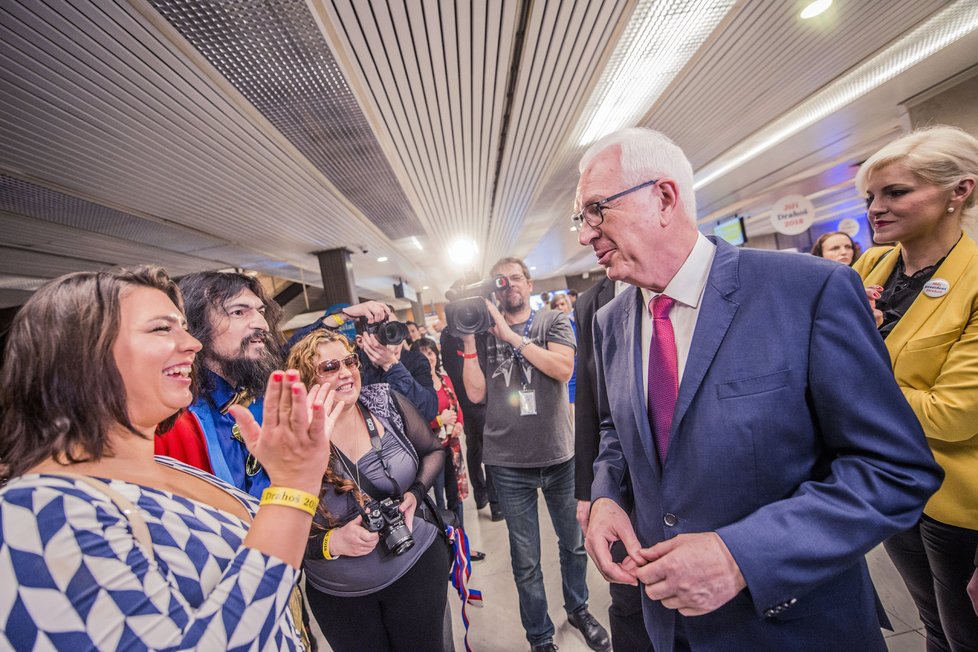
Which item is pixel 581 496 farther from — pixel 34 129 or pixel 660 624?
pixel 34 129

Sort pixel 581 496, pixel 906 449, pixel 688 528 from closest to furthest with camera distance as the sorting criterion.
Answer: pixel 906 449 → pixel 688 528 → pixel 581 496

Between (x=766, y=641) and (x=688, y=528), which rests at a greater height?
(x=688, y=528)

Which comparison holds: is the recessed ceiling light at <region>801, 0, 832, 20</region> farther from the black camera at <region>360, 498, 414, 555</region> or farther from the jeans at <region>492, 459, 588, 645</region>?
the black camera at <region>360, 498, 414, 555</region>

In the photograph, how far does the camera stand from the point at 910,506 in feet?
2.37

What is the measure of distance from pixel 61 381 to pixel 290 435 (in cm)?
41

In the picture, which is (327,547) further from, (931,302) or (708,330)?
(931,302)

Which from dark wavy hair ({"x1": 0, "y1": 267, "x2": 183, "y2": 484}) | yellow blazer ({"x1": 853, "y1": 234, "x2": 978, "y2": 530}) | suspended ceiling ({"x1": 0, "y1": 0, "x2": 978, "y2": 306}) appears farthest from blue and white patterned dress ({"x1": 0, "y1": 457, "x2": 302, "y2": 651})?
suspended ceiling ({"x1": 0, "y1": 0, "x2": 978, "y2": 306})

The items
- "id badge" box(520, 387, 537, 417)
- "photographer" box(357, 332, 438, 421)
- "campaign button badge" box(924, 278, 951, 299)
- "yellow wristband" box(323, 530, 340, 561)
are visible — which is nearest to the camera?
"campaign button badge" box(924, 278, 951, 299)

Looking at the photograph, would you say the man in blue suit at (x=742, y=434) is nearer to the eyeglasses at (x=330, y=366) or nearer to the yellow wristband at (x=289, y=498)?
the yellow wristband at (x=289, y=498)

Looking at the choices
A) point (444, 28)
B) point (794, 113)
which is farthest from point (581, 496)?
point (794, 113)

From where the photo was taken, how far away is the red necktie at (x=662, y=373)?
93 cm

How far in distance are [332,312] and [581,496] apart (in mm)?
1398

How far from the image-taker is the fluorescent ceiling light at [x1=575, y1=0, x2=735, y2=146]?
2.25 metres

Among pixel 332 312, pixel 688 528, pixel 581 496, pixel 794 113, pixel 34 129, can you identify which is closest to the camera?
pixel 688 528
